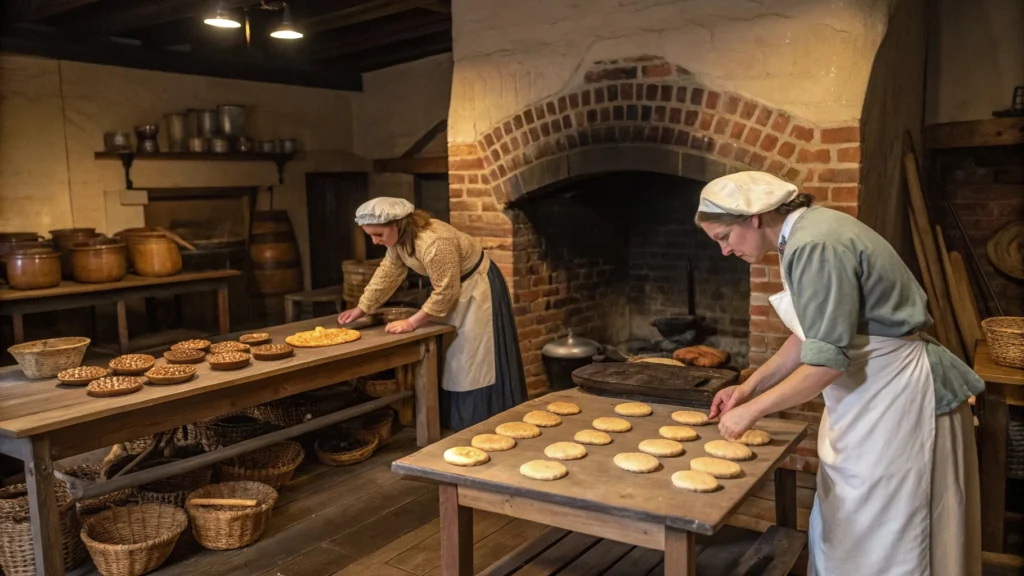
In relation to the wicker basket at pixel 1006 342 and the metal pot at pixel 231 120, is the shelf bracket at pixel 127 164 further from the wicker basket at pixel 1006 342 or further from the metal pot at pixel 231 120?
the wicker basket at pixel 1006 342

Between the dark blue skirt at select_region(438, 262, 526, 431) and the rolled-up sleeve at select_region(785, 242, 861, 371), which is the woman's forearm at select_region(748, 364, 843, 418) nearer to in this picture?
the rolled-up sleeve at select_region(785, 242, 861, 371)

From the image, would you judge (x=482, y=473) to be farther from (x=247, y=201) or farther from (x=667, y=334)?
(x=247, y=201)

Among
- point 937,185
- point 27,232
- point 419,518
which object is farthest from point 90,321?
point 937,185

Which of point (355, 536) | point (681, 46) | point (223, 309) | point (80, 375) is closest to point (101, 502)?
point (80, 375)

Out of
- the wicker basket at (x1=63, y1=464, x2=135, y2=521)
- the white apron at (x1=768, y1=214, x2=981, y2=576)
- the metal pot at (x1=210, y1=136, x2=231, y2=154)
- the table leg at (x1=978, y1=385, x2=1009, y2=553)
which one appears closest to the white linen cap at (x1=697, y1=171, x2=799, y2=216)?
the white apron at (x1=768, y1=214, x2=981, y2=576)

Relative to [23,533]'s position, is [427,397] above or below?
above

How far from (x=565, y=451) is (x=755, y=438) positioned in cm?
61

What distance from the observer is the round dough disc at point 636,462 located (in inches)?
88.0

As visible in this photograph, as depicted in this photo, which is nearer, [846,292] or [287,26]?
[846,292]

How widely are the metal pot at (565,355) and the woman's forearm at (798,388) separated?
252 centimetres

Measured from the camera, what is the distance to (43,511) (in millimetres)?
2777

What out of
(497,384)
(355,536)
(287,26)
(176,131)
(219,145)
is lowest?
(355,536)

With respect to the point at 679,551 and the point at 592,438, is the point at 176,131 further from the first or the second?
the point at 679,551

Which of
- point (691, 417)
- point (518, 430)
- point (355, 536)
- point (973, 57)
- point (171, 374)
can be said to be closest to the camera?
point (518, 430)
